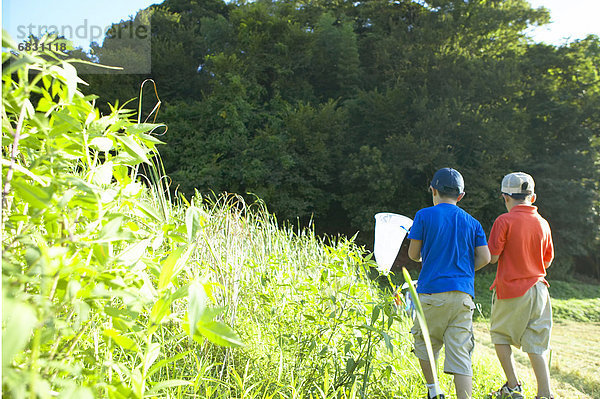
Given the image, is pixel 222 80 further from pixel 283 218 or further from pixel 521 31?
pixel 521 31

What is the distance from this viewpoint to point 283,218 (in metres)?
13.6

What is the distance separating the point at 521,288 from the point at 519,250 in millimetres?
248

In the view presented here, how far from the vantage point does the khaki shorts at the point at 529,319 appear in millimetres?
2979

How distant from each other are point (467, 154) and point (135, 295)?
48.9 ft

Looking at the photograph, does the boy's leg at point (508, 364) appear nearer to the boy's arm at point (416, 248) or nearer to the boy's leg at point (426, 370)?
the boy's leg at point (426, 370)

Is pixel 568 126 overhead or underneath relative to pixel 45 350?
overhead

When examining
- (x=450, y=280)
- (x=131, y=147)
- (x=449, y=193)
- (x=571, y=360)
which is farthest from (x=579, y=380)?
(x=131, y=147)

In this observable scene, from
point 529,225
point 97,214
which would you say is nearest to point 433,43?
point 529,225

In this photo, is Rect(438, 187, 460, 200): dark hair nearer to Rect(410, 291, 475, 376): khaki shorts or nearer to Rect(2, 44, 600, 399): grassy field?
Rect(410, 291, 475, 376): khaki shorts

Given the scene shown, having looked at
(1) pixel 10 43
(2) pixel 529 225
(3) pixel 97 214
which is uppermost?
(1) pixel 10 43

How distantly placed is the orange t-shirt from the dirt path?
998mm

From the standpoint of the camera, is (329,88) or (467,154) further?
(329,88)

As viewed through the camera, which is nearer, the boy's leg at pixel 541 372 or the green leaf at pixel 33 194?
the green leaf at pixel 33 194

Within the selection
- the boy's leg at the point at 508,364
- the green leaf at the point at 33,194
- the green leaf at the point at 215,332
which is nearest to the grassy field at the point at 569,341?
the boy's leg at the point at 508,364
